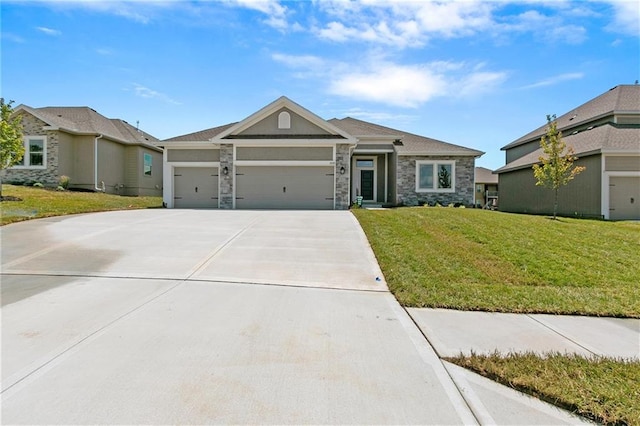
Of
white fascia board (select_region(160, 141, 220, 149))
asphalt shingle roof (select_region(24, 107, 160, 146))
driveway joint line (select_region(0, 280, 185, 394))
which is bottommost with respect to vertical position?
driveway joint line (select_region(0, 280, 185, 394))

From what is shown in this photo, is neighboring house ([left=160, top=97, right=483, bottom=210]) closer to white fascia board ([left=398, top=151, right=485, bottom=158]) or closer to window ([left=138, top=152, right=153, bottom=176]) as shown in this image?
white fascia board ([left=398, top=151, right=485, bottom=158])

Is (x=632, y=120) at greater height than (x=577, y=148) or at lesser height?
greater

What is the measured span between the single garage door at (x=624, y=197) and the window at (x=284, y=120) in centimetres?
1525

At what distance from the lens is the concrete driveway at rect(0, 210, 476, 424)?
2.56 meters

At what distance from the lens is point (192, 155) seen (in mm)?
17844

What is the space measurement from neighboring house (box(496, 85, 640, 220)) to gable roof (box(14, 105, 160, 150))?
72.1 feet

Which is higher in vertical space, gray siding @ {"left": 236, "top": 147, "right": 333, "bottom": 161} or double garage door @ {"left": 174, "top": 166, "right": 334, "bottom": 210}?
gray siding @ {"left": 236, "top": 147, "right": 333, "bottom": 161}

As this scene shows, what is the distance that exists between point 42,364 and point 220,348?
1.52 m

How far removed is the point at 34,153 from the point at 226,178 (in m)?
11.8

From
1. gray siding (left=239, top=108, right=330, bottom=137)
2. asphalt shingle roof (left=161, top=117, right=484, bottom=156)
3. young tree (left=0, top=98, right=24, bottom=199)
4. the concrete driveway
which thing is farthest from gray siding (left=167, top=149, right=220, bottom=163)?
the concrete driveway

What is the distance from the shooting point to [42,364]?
308cm

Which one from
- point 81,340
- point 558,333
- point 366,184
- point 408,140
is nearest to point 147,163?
point 366,184

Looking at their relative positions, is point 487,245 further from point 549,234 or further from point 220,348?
point 220,348

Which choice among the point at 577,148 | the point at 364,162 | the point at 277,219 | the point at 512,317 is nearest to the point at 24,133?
the point at 277,219
